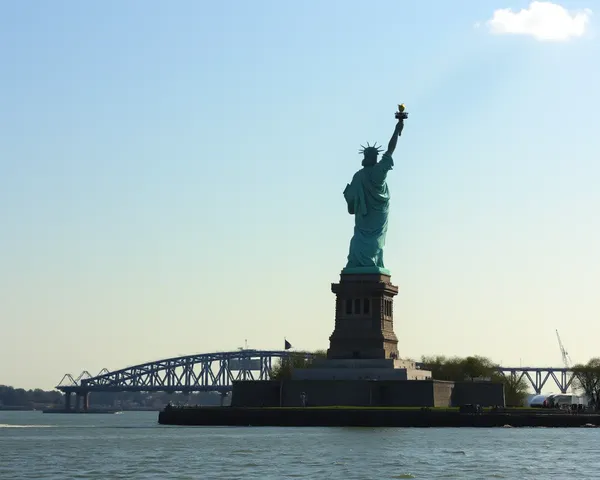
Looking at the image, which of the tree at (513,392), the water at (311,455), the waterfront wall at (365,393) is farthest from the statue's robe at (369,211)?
the tree at (513,392)

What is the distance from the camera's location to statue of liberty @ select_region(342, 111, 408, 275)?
13862 cm

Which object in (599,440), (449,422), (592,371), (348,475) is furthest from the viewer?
(592,371)

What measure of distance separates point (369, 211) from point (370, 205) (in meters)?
0.62

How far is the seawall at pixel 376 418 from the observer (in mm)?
Result: 119000

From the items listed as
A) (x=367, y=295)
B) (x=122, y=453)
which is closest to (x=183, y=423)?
(x=367, y=295)

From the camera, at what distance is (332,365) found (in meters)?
135

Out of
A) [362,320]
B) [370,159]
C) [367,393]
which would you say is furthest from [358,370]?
[370,159]

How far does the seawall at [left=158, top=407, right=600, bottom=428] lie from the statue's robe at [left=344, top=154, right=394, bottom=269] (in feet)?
68.1

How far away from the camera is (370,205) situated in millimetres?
139750

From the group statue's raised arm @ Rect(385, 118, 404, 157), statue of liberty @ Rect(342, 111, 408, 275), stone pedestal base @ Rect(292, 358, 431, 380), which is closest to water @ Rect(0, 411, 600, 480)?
stone pedestal base @ Rect(292, 358, 431, 380)

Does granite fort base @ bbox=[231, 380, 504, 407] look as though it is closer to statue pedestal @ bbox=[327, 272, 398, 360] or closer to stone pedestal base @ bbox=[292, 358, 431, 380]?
stone pedestal base @ bbox=[292, 358, 431, 380]

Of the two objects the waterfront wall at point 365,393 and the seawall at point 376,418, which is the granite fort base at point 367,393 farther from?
the seawall at point 376,418

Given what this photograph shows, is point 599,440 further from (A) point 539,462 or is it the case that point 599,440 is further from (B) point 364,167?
(B) point 364,167

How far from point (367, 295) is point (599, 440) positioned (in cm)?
3810
